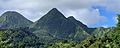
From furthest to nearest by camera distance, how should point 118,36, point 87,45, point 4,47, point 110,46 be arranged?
1. point 87,45
2. point 110,46
3. point 118,36
4. point 4,47

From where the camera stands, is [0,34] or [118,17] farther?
[118,17]

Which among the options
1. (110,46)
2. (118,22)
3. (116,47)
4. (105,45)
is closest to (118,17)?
(118,22)

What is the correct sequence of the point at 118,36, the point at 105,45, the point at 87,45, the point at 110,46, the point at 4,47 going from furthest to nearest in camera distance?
the point at 87,45
the point at 105,45
the point at 110,46
the point at 118,36
the point at 4,47

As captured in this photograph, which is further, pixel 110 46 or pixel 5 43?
pixel 110 46

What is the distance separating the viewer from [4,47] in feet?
217

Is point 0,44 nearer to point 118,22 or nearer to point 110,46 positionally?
point 118,22

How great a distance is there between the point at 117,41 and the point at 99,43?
2464 inches

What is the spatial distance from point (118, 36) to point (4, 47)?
6097cm

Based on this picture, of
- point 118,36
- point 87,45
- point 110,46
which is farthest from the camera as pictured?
point 87,45

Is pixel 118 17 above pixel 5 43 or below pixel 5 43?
above

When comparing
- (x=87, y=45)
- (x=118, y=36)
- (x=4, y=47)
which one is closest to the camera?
(x=4, y=47)

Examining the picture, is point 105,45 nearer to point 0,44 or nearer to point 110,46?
point 110,46

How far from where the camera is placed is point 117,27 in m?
→ 122

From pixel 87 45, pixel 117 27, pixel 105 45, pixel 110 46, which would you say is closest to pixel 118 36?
pixel 117 27
